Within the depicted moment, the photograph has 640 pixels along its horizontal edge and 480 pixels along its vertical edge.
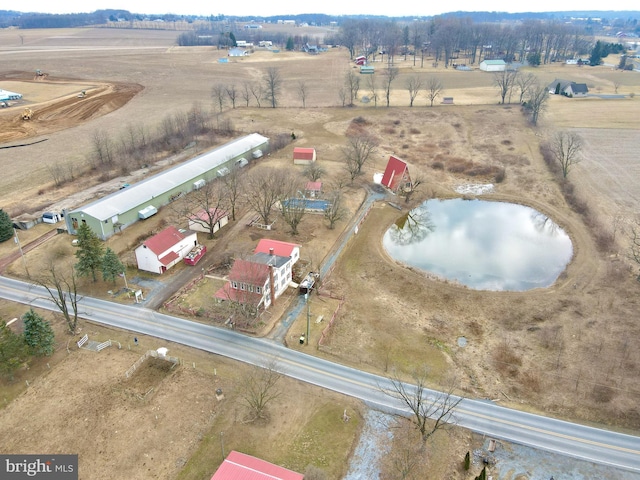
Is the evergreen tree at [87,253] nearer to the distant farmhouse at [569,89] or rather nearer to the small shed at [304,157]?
the small shed at [304,157]

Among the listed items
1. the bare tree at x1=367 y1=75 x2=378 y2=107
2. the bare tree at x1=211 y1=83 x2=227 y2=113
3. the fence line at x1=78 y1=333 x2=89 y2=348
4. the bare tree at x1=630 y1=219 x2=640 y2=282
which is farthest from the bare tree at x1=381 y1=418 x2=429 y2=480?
the bare tree at x1=367 y1=75 x2=378 y2=107

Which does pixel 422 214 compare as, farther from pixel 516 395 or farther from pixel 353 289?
pixel 516 395

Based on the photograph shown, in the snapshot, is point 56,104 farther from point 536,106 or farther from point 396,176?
point 536,106

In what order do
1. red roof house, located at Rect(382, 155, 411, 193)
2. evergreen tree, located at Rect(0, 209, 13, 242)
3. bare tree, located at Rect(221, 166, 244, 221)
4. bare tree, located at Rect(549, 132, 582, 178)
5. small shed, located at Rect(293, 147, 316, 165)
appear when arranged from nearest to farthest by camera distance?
evergreen tree, located at Rect(0, 209, 13, 242) → bare tree, located at Rect(221, 166, 244, 221) → red roof house, located at Rect(382, 155, 411, 193) → bare tree, located at Rect(549, 132, 582, 178) → small shed, located at Rect(293, 147, 316, 165)

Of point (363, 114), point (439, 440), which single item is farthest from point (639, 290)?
point (363, 114)

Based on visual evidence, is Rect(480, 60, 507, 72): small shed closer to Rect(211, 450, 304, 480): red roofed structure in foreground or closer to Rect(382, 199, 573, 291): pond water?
Rect(382, 199, 573, 291): pond water

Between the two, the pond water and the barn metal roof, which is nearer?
the pond water

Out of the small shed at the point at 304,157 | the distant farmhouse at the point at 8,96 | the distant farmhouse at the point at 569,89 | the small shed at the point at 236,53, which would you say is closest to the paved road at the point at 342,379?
the small shed at the point at 304,157

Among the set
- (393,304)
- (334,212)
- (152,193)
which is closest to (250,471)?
(393,304)
